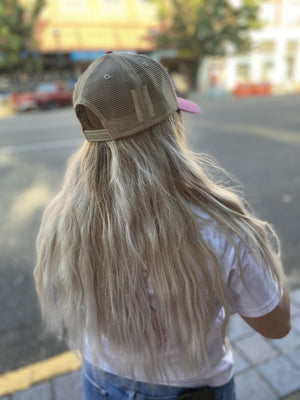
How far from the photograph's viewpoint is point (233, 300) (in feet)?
3.28

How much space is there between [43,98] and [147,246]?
16513mm

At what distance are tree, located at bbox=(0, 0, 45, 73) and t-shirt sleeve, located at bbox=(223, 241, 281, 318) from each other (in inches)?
840

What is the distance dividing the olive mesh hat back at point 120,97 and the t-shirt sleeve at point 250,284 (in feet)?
1.37

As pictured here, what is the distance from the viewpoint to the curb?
200cm

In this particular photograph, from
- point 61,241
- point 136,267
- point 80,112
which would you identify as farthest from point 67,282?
point 80,112

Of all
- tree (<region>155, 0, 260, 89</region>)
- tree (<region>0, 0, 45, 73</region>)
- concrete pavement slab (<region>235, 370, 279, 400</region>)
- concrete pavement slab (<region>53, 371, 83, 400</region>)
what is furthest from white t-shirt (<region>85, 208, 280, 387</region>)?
tree (<region>155, 0, 260, 89</region>)

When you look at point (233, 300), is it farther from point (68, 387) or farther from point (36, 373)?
point (36, 373)

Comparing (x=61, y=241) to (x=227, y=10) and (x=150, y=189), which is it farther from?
(x=227, y=10)

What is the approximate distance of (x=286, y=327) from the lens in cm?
104

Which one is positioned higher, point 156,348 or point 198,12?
point 198,12

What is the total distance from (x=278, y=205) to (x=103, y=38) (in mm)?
23429

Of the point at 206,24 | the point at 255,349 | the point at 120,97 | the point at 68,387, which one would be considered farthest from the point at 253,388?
the point at 206,24

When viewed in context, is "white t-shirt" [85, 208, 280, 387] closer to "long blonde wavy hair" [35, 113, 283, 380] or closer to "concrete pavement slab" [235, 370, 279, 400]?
"long blonde wavy hair" [35, 113, 283, 380]

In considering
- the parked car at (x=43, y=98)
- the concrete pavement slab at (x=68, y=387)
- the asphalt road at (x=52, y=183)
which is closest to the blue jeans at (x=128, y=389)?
the concrete pavement slab at (x=68, y=387)
